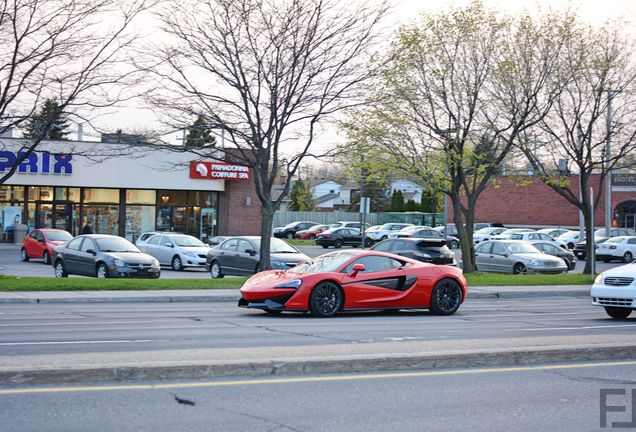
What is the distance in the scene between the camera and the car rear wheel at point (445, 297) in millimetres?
17375

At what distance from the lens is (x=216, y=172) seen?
4859 centimetres

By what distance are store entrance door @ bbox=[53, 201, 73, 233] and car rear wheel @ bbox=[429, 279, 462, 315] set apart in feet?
110

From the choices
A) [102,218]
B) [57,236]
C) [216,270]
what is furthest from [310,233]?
[216,270]

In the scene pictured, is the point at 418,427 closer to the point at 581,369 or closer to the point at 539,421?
the point at 539,421

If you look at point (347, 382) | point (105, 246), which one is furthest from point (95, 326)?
point (105, 246)

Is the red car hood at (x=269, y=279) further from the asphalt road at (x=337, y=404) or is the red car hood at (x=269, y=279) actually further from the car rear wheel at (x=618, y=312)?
the asphalt road at (x=337, y=404)

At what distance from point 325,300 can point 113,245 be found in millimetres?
12282

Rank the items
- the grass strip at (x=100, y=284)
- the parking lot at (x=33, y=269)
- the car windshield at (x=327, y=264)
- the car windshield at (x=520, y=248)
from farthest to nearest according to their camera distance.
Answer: the car windshield at (x=520, y=248)
the parking lot at (x=33, y=269)
the grass strip at (x=100, y=284)
the car windshield at (x=327, y=264)

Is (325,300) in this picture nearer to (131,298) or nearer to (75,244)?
(131,298)

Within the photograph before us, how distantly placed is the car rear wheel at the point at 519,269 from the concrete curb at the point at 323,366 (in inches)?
852

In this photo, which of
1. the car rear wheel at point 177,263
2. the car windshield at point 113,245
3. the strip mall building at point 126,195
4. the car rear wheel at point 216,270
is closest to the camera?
the car windshield at point 113,245

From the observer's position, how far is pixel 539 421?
736 cm

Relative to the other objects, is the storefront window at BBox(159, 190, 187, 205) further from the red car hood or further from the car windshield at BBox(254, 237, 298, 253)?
the red car hood

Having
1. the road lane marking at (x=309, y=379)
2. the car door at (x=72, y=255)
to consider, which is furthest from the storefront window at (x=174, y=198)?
the road lane marking at (x=309, y=379)
